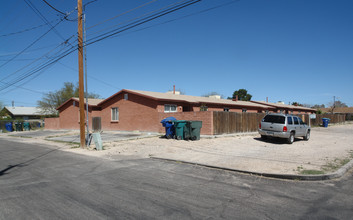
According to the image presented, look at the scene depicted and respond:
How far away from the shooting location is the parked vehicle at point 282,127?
14102 mm

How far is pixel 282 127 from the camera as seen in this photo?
46.2ft

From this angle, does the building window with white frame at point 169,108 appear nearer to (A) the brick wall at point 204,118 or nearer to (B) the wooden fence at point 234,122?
(A) the brick wall at point 204,118

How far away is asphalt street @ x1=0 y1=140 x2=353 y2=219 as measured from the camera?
14.7 ft

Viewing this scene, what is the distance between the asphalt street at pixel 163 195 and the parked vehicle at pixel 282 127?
6.52 m

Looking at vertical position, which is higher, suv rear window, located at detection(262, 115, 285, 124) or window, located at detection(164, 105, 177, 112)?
window, located at detection(164, 105, 177, 112)

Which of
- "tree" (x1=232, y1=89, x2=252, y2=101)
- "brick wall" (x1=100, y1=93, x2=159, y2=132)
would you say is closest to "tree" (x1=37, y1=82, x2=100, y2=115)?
"brick wall" (x1=100, y1=93, x2=159, y2=132)

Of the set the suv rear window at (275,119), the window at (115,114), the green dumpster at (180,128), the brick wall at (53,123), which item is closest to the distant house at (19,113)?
the brick wall at (53,123)

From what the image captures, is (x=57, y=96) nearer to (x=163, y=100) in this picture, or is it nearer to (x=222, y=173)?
(x=163, y=100)

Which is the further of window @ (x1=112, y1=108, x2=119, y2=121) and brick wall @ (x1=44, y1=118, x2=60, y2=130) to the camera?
brick wall @ (x1=44, y1=118, x2=60, y2=130)

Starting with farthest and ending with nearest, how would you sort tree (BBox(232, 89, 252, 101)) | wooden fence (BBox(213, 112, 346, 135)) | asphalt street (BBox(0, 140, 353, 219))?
1. tree (BBox(232, 89, 252, 101))
2. wooden fence (BBox(213, 112, 346, 135))
3. asphalt street (BBox(0, 140, 353, 219))

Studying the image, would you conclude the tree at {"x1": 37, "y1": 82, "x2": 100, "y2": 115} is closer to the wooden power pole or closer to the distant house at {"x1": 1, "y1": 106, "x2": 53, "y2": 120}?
the distant house at {"x1": 1, "y1": 106, "x2": 53, "y2": 120}

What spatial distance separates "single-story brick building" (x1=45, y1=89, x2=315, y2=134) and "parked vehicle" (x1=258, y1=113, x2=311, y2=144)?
385 centimetres

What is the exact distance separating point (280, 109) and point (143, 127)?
25.7m

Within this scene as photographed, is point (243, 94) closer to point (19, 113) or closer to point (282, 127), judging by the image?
point (19, 113)
